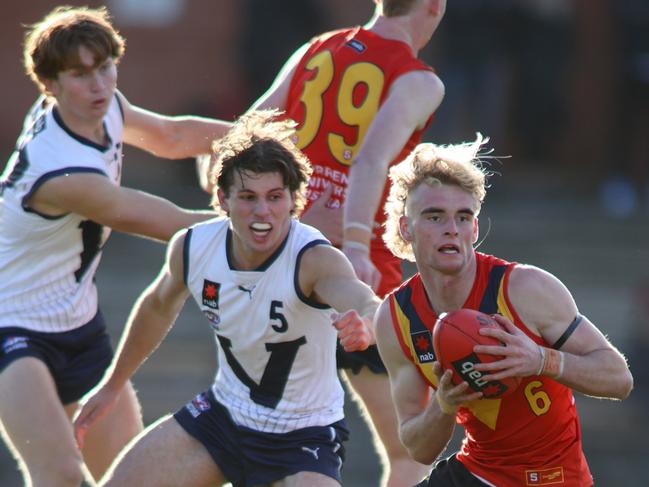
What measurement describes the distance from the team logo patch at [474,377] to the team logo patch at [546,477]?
1.61 feet

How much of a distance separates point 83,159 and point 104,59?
436 millimetres

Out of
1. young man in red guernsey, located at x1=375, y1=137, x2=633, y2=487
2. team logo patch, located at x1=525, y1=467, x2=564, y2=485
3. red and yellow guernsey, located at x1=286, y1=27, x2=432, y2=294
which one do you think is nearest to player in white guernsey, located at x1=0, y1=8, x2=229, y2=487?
red and yellow guernsey, located at x1=286, y1=27, x2=432, y2=294

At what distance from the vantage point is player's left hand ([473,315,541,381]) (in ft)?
14.5

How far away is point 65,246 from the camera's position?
599cm

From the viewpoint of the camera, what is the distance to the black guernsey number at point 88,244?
19.8 feet

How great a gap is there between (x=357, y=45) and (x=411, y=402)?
1838mm

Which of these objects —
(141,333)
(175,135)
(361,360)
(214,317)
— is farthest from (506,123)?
(214,317)

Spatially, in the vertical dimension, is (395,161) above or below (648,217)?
below

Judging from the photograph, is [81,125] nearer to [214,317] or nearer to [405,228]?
[214,317]

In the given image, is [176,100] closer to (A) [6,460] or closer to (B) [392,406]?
(A) [6,460]

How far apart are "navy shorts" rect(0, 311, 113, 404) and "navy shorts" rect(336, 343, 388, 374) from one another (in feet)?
3.66

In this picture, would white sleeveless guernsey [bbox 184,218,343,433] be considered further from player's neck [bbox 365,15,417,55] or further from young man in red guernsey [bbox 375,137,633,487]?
player's neck [bbox 365,15,417,55]

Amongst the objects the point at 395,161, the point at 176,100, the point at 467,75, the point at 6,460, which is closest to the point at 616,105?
the point at 467,75

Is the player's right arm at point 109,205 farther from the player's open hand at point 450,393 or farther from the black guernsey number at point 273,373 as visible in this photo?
the player's open hand at point 450,393
